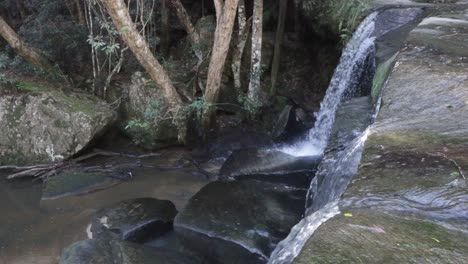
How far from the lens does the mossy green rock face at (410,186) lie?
2254mm

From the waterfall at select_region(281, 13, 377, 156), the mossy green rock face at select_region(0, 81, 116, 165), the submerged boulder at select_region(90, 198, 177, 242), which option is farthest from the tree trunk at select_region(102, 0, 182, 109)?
the waterfall at select_region(281, 13, 377, 156)

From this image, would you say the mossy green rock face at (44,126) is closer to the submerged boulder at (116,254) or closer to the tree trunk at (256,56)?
the tree trunk at (256,56)

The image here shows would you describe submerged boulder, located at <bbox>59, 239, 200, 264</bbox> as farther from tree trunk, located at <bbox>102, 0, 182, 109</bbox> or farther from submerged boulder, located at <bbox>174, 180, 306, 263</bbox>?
tree trunk, located at <bbox>102, 0, 182, 109</bbox>

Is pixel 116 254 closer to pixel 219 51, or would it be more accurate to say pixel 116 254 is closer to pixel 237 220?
pixel 237 220

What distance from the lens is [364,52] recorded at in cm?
748

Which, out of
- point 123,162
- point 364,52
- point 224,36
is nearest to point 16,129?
point 123,162

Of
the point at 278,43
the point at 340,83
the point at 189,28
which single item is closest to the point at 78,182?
the point at 189,28

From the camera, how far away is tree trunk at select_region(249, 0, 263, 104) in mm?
8289

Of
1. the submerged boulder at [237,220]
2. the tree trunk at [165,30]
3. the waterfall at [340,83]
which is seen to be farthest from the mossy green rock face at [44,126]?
the waterfall at [340,83]

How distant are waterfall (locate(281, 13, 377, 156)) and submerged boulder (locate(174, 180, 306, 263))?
1.93m

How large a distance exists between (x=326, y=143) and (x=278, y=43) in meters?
2.83

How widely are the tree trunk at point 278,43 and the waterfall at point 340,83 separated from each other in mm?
1246

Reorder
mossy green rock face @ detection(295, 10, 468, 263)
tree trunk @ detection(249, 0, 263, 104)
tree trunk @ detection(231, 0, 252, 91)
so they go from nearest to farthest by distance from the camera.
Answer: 1. mossy green rock face @ detection(295, 10, 468, 263)
2. tree trunk @ detection(249, 0, 263, 104)
3. tree trunk @ detection(231, 0, 252, 91)

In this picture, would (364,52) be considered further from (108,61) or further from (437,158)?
(108,61)
